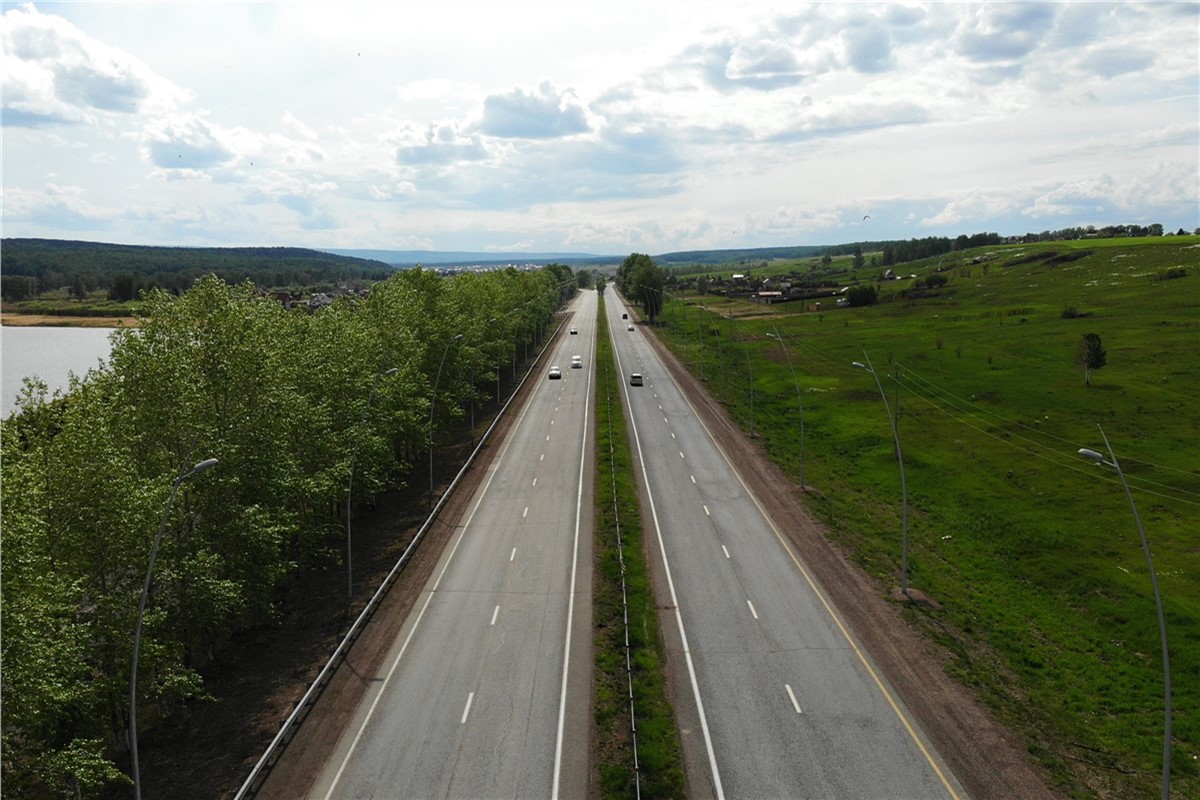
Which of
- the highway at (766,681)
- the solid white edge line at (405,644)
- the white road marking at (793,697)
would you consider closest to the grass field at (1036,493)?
the highway at (766,681)

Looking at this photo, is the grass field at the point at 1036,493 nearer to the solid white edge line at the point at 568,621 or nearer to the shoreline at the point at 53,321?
the solid white edge line at the point at 568,621

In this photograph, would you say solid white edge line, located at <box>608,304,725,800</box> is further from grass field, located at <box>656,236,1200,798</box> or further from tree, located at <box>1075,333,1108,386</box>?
tree, located at <box>1075,333,1108,386</box>

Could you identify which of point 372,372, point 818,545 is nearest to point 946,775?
point 818,545

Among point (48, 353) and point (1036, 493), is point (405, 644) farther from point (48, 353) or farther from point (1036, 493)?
point (48, 353)

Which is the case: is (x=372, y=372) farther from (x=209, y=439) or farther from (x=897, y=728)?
(x=897, y=728)

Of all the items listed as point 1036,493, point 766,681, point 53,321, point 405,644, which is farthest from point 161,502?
point 53,321
